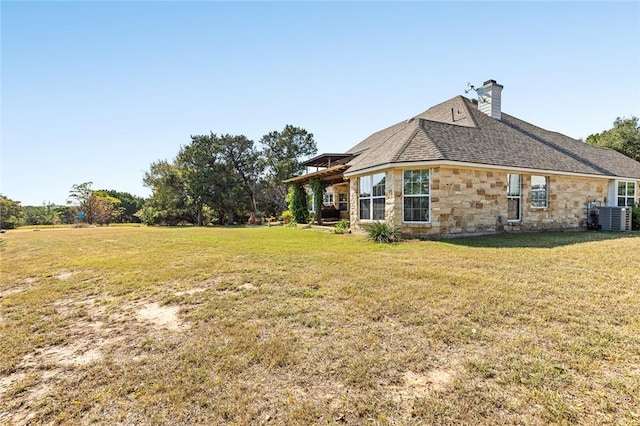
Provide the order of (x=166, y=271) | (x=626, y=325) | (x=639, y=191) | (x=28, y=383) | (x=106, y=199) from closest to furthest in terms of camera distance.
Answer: (x=28, y=383) < (x=626, y=325) < (x=166, y=271) < (x=639, y=191) < (x=106, y=199)

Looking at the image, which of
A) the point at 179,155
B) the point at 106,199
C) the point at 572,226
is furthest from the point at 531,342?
the point at 106,199

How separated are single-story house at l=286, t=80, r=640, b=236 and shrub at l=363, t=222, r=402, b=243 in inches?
28.9

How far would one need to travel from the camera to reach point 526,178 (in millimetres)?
12227

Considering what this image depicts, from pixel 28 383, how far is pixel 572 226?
18.6 m

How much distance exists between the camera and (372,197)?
481 inches

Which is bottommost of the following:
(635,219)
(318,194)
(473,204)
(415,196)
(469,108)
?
(635,219)

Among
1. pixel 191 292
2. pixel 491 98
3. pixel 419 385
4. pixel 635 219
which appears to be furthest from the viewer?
pixel 491 98

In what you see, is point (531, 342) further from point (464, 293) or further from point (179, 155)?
point (179, 155)

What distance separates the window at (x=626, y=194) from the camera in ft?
50.1

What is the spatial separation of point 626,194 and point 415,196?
14.1 metres

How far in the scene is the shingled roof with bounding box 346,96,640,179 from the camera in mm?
10898

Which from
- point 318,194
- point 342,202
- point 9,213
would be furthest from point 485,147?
point 9,213

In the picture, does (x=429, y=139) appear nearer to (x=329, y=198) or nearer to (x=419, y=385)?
(x=419, y=385)

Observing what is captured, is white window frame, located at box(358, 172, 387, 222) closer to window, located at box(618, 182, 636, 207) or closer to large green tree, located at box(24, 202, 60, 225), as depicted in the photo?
window, located at box(618, 182, 636, 207)
